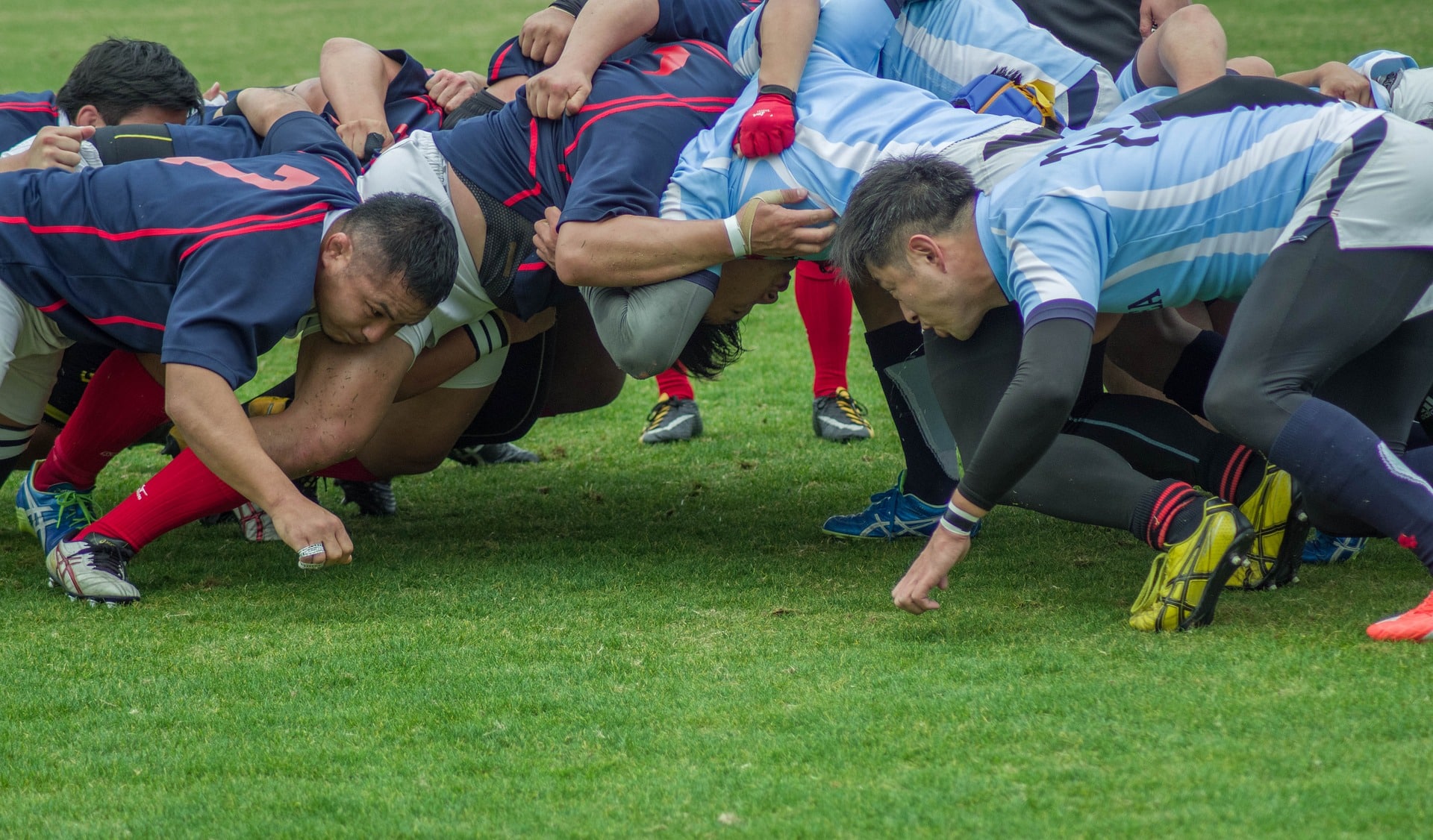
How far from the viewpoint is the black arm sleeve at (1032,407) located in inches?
101

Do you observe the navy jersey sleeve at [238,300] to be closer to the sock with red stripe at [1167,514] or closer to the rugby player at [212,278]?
the rugby player at [212,278]

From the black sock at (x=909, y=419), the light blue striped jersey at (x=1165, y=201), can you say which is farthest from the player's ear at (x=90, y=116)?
the light blue striped jersey at (x=1165, y=201)

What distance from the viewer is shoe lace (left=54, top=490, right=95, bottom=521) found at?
3896 millimetres

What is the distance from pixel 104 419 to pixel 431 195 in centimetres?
118

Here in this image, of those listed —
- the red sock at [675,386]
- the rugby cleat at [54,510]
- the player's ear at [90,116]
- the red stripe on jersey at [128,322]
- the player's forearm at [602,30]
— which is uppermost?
the player's forearm at [602,30]

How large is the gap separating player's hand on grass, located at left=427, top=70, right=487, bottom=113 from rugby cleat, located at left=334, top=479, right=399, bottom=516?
1275mm

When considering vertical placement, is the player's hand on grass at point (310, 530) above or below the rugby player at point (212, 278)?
below

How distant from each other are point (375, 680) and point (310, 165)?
4.99 feet

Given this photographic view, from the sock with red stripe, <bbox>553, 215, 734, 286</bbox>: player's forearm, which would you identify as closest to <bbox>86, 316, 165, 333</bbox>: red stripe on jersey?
<bbox>553, 215, 734, 286</bbox>: player's forearm

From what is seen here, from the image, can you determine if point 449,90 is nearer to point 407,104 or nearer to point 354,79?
point 407,104

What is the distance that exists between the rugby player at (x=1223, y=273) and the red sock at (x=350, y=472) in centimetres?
187

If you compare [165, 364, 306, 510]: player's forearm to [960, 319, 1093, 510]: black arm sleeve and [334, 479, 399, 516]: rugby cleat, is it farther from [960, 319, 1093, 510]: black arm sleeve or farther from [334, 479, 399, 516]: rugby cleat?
[960, 319, 1093, 510]: black arm sleeve

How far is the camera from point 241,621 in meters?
3.25

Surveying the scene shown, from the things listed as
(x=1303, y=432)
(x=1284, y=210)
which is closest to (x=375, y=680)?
(x=1303, y=432)
